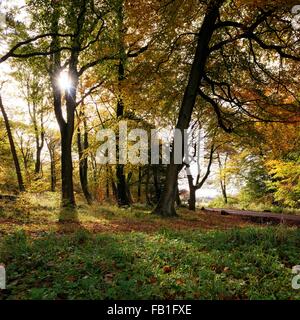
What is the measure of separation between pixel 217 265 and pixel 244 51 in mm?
11991

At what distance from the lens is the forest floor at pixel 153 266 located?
4262 millimetres

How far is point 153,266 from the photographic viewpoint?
530 cm

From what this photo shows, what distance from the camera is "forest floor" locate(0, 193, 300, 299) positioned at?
426 centimetres

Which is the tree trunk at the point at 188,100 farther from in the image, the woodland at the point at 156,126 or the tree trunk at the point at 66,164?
the tree trunk at the point at 66,164

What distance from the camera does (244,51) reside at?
48.3 ft

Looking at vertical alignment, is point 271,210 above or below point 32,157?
below

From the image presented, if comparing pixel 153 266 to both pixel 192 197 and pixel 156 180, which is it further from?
pixel 156 180
